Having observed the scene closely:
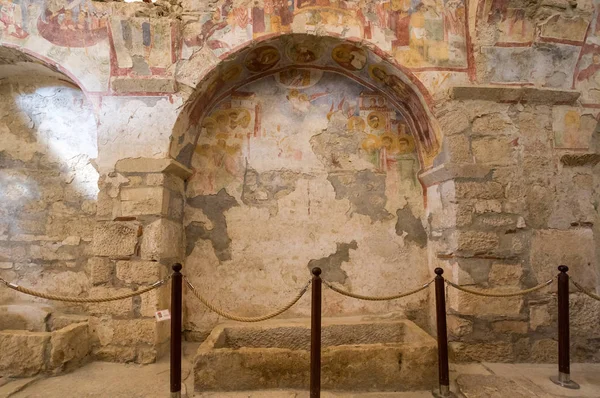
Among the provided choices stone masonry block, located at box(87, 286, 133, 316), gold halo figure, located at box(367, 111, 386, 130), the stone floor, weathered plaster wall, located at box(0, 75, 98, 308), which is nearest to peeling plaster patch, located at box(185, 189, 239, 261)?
stone masonry block, located at box(87, 286, 133, 316)

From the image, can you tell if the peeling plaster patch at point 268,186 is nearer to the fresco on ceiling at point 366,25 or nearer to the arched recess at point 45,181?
the fresco on ceiling at point 366,25

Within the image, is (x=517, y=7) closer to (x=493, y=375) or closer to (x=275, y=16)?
(x=275, y=16)

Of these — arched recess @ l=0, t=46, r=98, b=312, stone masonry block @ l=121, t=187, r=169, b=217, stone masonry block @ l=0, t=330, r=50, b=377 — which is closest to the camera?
stone masonry block @ l=0, t=330, r=50, b=377

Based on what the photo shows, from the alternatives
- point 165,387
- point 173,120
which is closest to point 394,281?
point 165,387

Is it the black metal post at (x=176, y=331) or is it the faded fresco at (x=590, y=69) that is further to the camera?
the faded fresco at (x=590, y=69)

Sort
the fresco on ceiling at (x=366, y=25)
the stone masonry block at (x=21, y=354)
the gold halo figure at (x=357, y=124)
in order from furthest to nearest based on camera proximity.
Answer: the gold halo figure at (x=357, y=124), the fresco on ceiling at (x=366, y=25), the stone masonry block at (x=21, y=354)

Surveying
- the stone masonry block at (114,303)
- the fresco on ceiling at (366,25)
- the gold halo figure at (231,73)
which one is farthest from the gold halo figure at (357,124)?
the stone masonry block at (114,303)

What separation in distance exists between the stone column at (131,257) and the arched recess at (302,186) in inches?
20.5

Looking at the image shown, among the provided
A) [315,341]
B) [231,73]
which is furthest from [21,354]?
[231,73]

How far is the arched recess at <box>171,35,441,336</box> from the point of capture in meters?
3.76

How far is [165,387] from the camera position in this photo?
2.66 meters

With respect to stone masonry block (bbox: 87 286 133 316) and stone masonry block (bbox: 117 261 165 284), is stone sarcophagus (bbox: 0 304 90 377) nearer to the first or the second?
stone masonry block (bbox: 87 286 133 316)

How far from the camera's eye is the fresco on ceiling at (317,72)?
11.4 ft

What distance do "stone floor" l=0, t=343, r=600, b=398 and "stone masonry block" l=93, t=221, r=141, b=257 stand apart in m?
0.91
